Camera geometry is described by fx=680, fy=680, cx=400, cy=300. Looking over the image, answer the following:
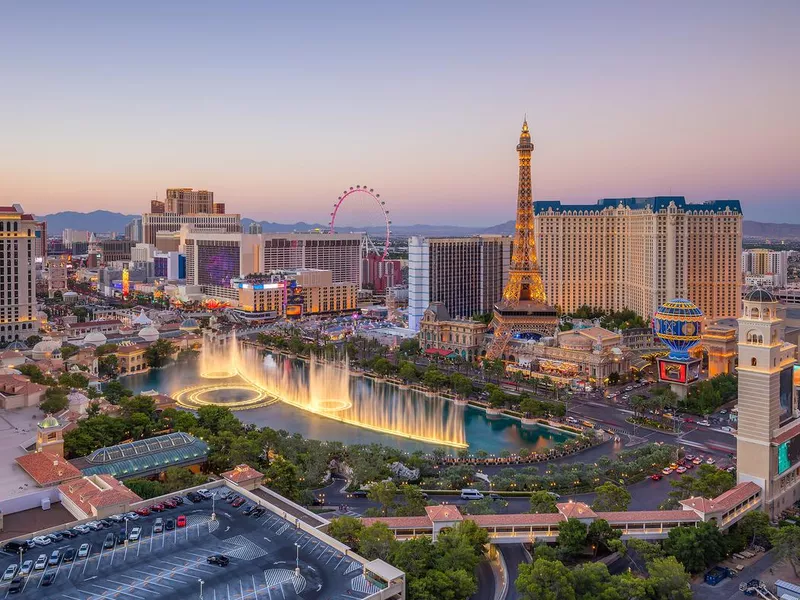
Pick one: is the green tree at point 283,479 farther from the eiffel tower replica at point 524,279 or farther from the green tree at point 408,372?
the eiffel tower replica at point 524,279

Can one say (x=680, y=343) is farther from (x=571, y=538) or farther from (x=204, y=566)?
(x=204, y=566)

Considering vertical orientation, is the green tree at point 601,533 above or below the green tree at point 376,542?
below

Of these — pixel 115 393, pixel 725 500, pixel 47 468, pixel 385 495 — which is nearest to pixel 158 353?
pixel 115 393

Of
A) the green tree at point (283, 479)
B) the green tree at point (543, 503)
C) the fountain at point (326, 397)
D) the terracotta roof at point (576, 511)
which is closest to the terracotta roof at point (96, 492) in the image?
the green tree at point (283, 479)

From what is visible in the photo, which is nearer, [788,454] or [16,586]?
[16,586]

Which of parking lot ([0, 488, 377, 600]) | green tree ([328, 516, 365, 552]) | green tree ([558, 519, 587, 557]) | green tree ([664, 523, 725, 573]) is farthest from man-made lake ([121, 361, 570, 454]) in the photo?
parking lot ([0, 488, 377, 600])

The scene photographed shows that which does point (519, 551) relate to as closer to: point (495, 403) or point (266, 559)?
point (266, 559)
